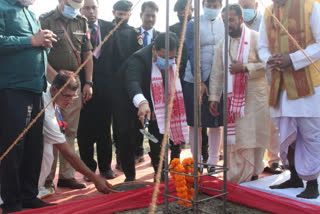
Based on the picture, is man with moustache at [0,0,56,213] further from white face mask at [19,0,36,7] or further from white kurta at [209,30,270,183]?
white kurta at [209,30,270,183]

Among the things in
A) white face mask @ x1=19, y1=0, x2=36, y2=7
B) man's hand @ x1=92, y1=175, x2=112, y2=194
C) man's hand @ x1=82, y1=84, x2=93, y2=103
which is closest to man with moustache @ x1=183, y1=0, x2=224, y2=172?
man's hand @ x1=82, y1=84, x2=93, y2=103

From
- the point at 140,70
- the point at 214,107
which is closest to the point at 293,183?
the point at 214,107

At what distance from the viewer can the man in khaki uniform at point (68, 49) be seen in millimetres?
3484

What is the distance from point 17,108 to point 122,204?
42.6 inches

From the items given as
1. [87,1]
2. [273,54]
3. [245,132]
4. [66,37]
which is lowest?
[245,132]

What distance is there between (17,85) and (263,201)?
2072mm

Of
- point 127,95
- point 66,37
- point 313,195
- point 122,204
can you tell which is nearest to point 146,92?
point 127,95

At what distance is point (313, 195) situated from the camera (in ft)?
9.55

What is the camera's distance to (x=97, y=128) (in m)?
4.05

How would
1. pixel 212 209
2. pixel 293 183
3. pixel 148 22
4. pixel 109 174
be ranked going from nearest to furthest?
pixel 212 209 < pixel 293 183 < pixel 109 174 < pixel 148 22

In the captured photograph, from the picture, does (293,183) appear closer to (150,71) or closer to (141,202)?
(141,202)

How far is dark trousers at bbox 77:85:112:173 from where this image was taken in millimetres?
4016

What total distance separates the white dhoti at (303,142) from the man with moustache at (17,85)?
2048 millimetres

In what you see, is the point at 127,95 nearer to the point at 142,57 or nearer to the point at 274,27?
the point at 142,57
